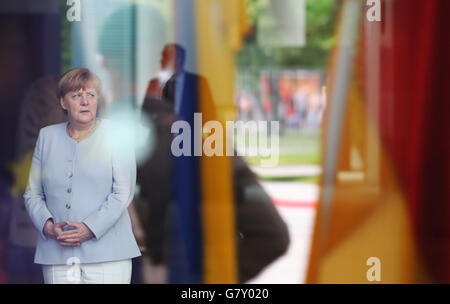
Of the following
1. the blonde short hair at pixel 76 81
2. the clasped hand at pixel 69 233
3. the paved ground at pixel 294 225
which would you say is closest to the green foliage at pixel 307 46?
the paved ground at pixel 294 225

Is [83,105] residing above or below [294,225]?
above

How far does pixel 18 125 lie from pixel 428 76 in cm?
192

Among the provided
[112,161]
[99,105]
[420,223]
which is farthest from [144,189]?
[420,223]

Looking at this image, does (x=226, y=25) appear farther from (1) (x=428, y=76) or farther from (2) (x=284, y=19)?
(1) (x=428, y=76)

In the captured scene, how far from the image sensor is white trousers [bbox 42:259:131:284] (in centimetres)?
395

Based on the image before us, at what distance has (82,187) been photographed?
3875 mm

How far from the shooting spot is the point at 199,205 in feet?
13.0

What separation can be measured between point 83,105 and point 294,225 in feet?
3.69

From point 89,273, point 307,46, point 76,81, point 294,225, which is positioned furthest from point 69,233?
point 307,46

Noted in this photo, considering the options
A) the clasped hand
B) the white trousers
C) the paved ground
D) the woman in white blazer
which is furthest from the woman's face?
the paved ground

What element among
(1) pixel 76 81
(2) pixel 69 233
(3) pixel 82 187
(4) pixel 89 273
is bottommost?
(4) pixel 89 273

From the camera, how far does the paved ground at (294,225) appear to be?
3922 millimetres

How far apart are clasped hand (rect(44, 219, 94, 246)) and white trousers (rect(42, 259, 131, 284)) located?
4.7 inches

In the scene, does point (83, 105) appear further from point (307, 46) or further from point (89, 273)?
point (307, 46)
